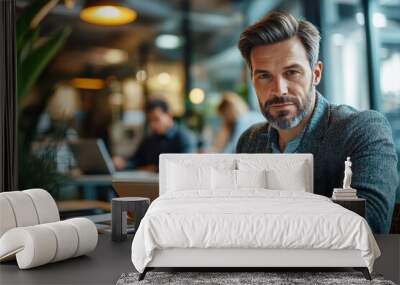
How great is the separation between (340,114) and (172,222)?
9.92ft

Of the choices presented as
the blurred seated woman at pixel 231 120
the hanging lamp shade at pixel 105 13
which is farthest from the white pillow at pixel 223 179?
the hanging lamp shade at pixel 105 13

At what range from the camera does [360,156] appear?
5.88 meters

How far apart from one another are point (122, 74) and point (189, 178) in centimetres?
168

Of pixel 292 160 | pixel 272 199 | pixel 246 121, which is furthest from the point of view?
pixel 246 121

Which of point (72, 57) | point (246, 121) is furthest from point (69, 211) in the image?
point (246, 121)

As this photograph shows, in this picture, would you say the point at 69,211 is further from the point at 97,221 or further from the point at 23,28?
the point at 23,28

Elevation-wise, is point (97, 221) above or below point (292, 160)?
below

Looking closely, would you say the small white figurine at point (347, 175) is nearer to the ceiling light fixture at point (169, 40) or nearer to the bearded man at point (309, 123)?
the bearded man at point (309, 123)

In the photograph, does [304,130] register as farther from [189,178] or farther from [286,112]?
[189,178]

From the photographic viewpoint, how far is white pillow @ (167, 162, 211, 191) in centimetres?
532

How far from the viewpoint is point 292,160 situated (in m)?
5.78

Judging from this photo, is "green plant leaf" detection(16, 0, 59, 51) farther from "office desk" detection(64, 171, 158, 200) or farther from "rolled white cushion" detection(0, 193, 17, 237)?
"rolled white cushion" detection(0, 193, 17, 237)

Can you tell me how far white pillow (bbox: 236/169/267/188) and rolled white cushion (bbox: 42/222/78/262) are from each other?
1.65 meters

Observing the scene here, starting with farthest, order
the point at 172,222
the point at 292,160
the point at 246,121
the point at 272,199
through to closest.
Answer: the point at 246,121, the point at 292,160, the point at 272,199, the point at 172,222
